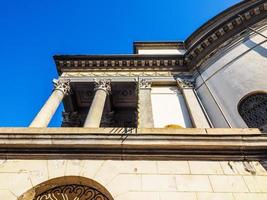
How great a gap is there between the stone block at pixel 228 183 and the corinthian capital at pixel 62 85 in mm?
13134

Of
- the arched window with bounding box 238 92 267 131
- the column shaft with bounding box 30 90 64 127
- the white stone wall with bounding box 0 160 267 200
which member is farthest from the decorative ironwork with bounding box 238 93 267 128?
the column shaft with bounding box 30 90 64 127

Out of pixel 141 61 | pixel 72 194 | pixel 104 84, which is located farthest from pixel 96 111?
pixel 72 194

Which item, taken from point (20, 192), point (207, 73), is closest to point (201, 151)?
point (20, 192)

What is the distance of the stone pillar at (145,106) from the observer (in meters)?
12.3

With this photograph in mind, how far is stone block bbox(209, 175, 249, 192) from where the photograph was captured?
13.3 feet

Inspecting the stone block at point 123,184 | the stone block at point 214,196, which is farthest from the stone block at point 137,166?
the stone block at point 214,196

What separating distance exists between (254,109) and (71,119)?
1228 cm

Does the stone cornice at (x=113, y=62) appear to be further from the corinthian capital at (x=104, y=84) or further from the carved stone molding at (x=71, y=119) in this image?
the carved stone molding at (x=71, y=119)

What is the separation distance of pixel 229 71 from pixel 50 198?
39.7ft

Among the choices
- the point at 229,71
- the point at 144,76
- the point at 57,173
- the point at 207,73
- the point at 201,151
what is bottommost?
the point at 57,173

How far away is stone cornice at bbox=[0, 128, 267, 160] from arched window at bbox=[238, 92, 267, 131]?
23.9ft

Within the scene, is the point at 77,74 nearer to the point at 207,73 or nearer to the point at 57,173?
the point at 207,73

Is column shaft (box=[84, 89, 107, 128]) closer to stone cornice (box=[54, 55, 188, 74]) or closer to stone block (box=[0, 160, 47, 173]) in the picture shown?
stone cornice (box=[54, 55, 188, 74])

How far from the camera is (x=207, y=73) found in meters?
14.8
